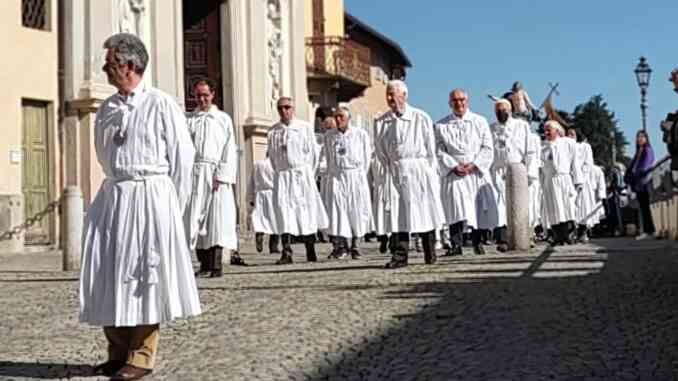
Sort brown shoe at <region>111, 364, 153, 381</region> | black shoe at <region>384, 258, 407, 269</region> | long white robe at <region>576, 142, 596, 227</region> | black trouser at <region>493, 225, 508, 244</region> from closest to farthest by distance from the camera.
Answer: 1. brown shoe at <region>111, 364, 153, 381</region>
2. black shoe at <region>384, 258, 407, 269</region>
3. black trouser at <region>493, 225, 508, 244</region>
4. long white robe at <region>576, 142, 596, 227</region>

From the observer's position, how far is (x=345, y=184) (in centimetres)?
1738

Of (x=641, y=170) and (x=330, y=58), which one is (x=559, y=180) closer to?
(x=641, y=170)

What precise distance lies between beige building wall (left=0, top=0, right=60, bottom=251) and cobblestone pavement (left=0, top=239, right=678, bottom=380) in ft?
31.6

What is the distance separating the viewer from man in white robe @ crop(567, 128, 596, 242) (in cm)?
2202

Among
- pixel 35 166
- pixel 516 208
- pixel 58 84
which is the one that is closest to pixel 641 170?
pixel 516 208

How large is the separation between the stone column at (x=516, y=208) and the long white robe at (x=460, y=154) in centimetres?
91

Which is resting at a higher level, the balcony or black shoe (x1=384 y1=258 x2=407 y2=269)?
the balcony

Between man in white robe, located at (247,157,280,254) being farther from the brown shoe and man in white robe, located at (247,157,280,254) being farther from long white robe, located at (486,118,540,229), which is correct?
the brown shoe

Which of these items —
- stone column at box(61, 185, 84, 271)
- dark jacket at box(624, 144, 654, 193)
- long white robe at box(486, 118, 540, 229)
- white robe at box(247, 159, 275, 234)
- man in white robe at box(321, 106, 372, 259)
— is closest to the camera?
stone column at box(61, 185, 84, 271)

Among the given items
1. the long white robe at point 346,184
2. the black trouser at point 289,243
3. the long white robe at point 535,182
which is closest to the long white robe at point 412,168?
the black trouser at point 289,243

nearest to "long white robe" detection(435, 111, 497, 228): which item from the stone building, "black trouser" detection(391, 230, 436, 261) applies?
"black trouser" detection(391, 230, 436, 261)

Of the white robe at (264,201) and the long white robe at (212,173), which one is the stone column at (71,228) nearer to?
the white robe at (264,201)

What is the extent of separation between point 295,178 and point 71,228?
3.15 m

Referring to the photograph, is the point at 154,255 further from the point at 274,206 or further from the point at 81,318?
the point at 274,206
